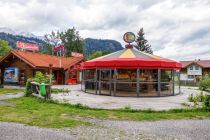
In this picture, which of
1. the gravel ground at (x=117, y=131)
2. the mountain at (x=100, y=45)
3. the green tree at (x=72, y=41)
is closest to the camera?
the gravel ground at (x=117, y=131)

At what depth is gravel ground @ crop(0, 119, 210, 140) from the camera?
6730 mm

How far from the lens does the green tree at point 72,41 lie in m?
64.6

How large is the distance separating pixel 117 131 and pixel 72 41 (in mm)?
58867

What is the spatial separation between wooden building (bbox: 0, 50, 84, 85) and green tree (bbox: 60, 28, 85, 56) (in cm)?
3043

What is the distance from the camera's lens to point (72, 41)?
64.9 metres

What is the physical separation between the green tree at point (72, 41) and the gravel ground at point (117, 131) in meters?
56.7

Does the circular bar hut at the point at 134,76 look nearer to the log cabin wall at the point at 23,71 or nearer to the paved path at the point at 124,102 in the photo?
the paved path at the point at 124,102

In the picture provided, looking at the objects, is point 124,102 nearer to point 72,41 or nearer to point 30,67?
point 30,67

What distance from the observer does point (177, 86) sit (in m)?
20.6

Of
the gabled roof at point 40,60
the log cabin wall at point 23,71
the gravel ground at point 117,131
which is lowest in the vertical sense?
the gravel ground at point 117,131

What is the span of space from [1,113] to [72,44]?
5529cm

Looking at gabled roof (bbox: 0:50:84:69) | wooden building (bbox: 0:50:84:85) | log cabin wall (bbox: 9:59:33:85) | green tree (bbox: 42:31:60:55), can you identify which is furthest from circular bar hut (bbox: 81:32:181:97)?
green tree (bbox: 42:31:60:55)

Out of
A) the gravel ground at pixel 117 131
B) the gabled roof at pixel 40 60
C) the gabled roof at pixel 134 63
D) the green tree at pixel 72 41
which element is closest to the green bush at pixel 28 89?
the gabled roof at pixel 134 63

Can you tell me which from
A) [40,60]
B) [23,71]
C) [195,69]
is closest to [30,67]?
[23,71]
